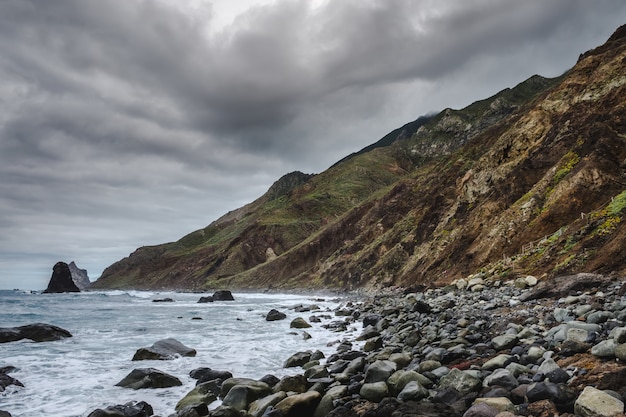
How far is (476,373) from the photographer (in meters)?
8.45

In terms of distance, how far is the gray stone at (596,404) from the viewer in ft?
17.5

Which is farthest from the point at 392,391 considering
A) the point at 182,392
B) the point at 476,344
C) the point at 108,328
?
the point at 108,328

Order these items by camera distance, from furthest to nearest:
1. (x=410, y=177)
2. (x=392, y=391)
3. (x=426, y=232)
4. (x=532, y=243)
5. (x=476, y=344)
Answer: (x=410, y=177)
(x=426, y=232)
(x=532, y=243)
(x=476, y=344)
(x=392, y=391)

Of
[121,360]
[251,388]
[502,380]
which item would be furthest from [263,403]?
[121,360]

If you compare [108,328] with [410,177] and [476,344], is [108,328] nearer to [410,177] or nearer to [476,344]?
[476,344]

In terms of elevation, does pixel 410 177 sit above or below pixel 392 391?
above

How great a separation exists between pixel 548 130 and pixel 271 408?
39.1 metres

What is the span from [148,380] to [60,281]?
198 metres

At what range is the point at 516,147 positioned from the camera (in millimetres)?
40469

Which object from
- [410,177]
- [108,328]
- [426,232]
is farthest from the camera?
[410,177]

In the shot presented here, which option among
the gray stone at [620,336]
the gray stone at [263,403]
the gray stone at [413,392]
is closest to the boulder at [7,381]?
the gray stone at [263,403]

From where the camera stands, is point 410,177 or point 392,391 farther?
point 410,177

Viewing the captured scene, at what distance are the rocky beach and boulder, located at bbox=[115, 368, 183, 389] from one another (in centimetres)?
5

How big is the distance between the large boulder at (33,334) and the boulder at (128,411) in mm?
16094
